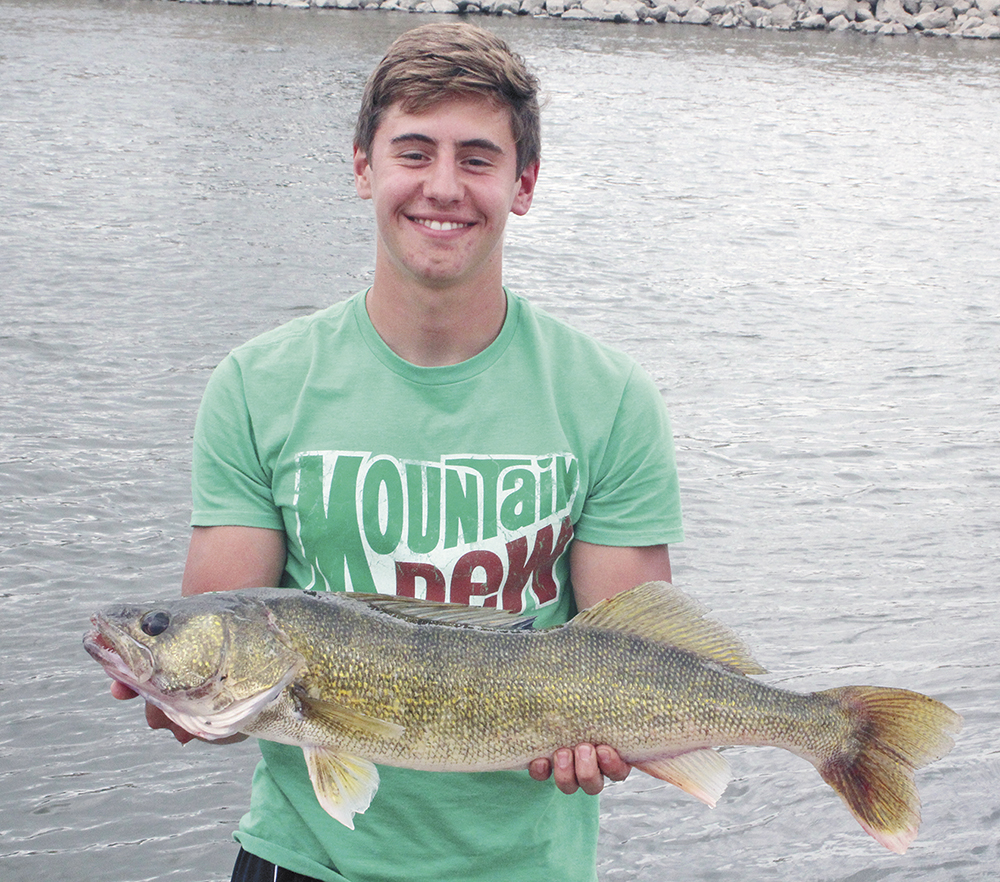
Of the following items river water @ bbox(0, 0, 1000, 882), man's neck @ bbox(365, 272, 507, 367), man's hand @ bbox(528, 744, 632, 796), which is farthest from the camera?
river water @ bbox(0, 0, 1000, 882)

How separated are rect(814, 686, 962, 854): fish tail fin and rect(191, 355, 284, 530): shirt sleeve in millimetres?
1412

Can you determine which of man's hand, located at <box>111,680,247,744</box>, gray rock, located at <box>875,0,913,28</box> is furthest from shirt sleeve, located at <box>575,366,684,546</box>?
gray rock, located at <box>875,0,913,28</box>

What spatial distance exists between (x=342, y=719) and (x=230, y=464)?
2.19 ft

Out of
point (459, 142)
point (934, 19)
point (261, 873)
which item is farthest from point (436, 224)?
point (934, 19)

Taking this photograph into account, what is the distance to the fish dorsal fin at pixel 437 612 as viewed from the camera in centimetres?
285

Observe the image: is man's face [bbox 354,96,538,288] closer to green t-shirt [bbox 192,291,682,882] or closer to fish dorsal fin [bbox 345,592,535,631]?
green t-shirt [bbox 192,291,682,882]

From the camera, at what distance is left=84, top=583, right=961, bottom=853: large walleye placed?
276cm

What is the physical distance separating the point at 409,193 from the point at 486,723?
1.26 m

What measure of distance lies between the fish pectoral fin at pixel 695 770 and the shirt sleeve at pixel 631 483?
52 cm

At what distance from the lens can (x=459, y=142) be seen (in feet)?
Result: 9.89

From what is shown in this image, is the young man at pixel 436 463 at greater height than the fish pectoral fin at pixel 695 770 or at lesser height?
greater

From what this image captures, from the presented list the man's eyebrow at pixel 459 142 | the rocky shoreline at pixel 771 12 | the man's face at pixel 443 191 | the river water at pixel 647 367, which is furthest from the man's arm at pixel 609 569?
the rocky shoreline at pixel 771 12

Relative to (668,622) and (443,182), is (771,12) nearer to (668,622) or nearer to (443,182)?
(443,182)

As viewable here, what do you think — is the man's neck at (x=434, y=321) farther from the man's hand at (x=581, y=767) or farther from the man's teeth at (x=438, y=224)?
the man's hand at (x=581, y=767)
